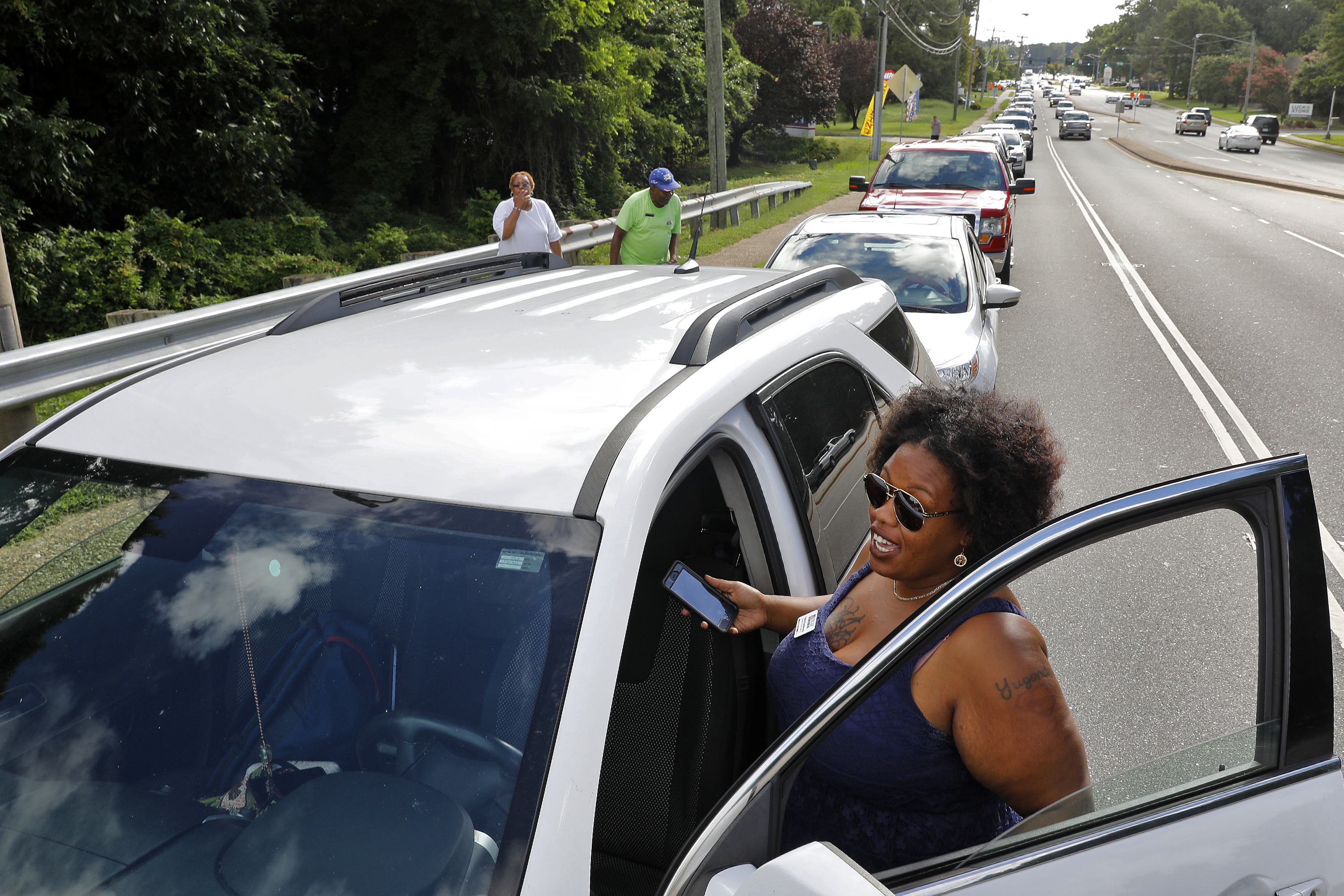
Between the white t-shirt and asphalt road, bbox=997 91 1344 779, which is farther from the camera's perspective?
the white t-shirt

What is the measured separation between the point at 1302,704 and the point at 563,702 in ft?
3.97

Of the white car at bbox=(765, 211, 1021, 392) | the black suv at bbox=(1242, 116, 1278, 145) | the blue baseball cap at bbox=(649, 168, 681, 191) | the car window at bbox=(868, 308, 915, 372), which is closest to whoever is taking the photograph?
the car window at bbox=(868, 308, 915, 372)

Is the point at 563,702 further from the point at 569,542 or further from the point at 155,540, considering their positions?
the point at 155,540

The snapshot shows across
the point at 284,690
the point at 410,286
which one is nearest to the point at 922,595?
the point at 284,690

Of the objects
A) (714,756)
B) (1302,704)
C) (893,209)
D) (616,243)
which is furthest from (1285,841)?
Result: (893,209)

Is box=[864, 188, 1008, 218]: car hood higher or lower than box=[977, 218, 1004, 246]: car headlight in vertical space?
higher

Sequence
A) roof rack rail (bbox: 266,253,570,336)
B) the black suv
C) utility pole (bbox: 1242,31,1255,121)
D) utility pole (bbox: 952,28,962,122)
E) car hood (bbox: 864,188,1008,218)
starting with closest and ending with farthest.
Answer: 1. roof rack rail (bbox: 266,253,570,336)
2. car hood (bbox: 864,188,1008,218)
3. the black suv
4. utility pole (bbox: 952,28,962,122)
5. utility pole (bbox: 1242,31,1255,121)

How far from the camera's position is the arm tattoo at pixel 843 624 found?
212 cm

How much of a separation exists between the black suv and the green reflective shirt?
60316 mm

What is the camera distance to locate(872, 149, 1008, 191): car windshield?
14312mm

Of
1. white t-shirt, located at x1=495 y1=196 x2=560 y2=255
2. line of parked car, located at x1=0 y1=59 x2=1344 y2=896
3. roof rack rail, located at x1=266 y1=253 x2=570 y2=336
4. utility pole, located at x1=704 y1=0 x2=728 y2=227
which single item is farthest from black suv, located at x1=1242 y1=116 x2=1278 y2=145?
line of parked car, located at x1=0 y1=59 x2=1344 y2=896

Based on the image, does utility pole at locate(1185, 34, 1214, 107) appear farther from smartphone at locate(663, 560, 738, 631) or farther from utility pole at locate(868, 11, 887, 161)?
smartphone at locate(663, 560, 738, 631)

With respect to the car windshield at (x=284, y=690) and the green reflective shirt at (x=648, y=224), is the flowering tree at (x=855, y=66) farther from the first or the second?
the car windshield at (x=284, y=690)

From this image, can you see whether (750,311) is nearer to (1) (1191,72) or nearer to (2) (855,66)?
(2) (855,66)
